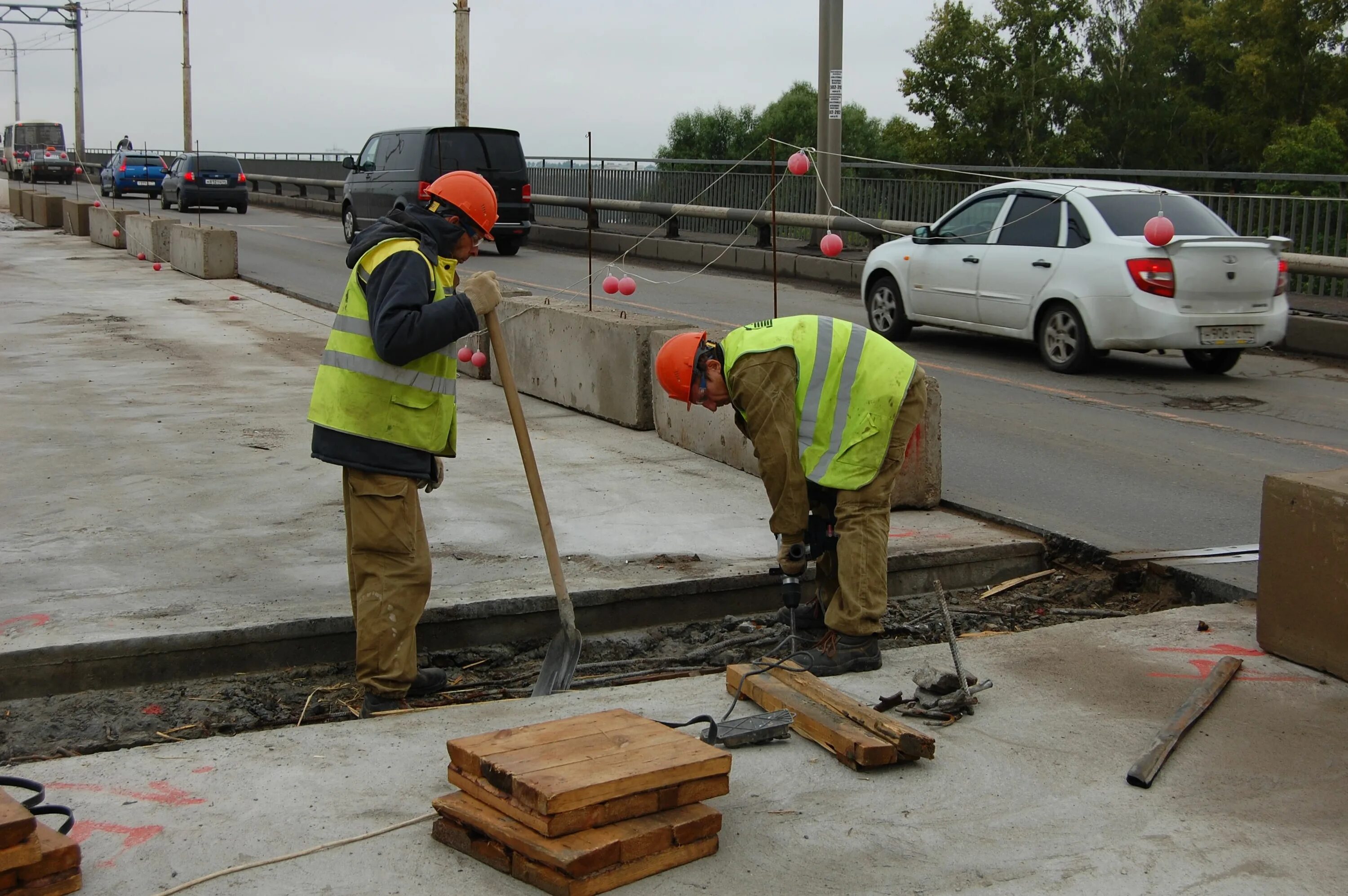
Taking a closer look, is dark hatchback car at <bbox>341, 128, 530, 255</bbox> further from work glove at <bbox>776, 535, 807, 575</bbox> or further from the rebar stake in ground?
the rebar stake in ground

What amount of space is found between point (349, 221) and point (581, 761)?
23.3 m

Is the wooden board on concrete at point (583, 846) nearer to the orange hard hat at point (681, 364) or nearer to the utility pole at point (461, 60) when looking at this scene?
the orange hard hat at point (681, 364)

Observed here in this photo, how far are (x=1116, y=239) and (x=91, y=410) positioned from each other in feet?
27.2

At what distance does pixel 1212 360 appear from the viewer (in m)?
12.2

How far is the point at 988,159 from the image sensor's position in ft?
163

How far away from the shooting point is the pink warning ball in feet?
35.2

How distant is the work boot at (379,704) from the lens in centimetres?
506

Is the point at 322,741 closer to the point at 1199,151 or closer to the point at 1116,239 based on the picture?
the point at 1116,239

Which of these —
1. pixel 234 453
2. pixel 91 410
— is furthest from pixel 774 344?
pixel 91 410

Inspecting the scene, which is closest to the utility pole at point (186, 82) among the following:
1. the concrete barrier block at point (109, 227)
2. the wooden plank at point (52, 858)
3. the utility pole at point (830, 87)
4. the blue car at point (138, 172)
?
the blue car at point (138, 172)

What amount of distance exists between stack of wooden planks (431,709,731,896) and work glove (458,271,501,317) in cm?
169

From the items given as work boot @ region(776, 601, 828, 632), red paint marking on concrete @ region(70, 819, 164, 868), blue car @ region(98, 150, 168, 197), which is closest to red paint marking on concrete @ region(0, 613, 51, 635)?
red paint marking on concrete @ region(70, 819, 164, 868)

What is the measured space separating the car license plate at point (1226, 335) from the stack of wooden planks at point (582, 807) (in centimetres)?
878

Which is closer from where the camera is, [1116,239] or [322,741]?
[322,741]
